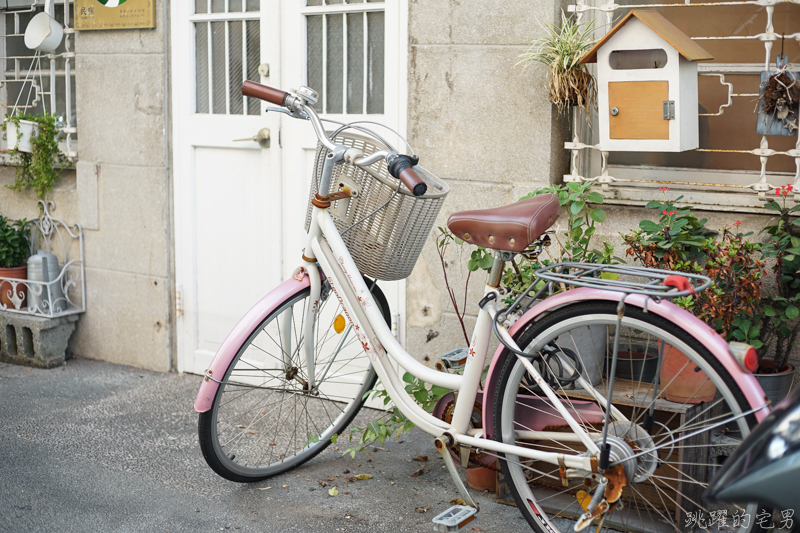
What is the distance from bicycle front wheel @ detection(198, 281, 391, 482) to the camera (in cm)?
316

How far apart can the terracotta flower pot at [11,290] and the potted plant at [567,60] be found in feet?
11.1

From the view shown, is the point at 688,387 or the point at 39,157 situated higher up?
the point at 39,157

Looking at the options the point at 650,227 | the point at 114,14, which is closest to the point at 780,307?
the point at 650,227

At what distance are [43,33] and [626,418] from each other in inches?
164

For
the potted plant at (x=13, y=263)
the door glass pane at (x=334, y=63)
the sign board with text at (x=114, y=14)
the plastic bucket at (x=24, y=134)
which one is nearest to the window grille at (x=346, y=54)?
the door glass pane at (x=334, y=63)

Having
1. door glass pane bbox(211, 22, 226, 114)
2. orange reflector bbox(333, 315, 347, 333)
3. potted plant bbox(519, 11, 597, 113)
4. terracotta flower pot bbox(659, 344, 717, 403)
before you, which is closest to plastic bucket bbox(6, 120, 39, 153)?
door glass pane bbox(211, 22, 226, 114)

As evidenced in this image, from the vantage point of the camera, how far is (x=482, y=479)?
3238mm

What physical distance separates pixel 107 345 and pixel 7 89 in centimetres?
190

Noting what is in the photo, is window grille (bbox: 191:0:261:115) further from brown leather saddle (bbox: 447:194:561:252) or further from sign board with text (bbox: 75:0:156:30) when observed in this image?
brown leather saddle (bbox: 447:194:561:252)

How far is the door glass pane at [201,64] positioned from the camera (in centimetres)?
452

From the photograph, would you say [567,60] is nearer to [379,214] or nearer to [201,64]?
[379,214]

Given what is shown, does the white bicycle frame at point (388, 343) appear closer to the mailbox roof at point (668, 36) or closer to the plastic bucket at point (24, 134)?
the mailbox roof at point (668, 36)

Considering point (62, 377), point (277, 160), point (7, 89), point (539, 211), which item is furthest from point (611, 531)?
point (7, 89)

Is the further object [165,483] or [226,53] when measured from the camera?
[226,53]
